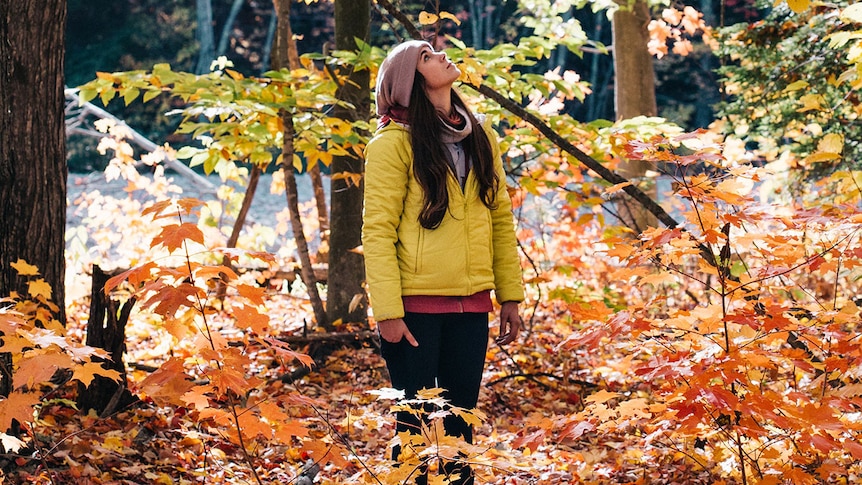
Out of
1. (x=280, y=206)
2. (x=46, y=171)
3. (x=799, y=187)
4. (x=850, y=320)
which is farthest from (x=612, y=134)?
(x=280, y=206)

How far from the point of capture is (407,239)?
2.47m

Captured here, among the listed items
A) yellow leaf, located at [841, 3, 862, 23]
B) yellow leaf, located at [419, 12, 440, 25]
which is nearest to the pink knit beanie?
yellow leaf, located at [419, 12, 440, 25]

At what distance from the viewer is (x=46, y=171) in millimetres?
3436

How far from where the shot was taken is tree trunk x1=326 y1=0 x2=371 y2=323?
486 centimetres

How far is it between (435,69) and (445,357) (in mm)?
939

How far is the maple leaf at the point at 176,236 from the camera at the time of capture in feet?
6.38

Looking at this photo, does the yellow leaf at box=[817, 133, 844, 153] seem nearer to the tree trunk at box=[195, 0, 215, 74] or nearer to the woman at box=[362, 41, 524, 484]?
the woman at box=[362, 41, 524, 484]

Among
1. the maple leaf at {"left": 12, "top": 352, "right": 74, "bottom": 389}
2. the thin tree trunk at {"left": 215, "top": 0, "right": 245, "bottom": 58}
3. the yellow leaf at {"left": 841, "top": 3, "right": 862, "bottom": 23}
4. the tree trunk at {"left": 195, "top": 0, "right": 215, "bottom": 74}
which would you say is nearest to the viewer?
the maple leaf at {"left": 12, "top": 352, "right": 74, "bottom": 389}

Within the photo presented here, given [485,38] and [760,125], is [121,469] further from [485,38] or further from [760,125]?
[485,38]

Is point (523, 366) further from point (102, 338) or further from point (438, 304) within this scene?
point (438, 304)


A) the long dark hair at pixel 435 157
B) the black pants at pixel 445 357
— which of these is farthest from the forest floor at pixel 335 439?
the long dark hair at pixel 435 157

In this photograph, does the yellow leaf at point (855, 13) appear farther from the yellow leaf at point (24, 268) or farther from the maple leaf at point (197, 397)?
the yellow leaf at point (24, 268)

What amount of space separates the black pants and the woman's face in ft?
→ 2.46

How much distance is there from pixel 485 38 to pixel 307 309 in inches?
604
